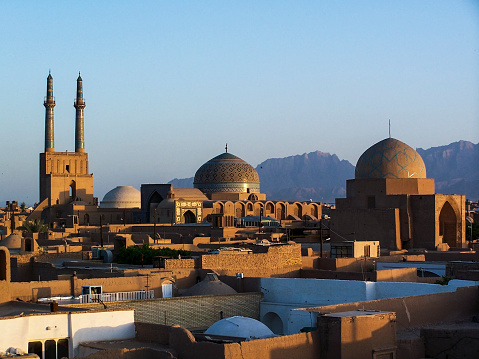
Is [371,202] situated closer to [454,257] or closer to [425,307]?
[454,257]

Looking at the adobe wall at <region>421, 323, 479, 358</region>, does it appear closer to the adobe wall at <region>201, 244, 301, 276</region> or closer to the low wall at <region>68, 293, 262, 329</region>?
the low wall at <region>68, 293, 262, 329</region>

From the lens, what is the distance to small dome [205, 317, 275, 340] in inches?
360

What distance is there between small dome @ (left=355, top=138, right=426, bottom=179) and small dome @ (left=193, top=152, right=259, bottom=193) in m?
25.9

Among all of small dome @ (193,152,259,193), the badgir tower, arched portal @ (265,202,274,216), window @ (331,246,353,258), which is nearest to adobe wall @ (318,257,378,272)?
window @ (331,246,353,258)

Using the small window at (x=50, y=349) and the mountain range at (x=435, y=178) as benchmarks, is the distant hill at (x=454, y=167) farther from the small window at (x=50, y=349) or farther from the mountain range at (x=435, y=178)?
the small window at (x=50, y=349)

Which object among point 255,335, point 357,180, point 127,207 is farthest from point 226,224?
point 255,335

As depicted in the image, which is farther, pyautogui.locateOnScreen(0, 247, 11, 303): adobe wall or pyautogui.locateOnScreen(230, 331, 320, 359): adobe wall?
pyautogui.locateOnScreen(0, 247, 11, 303): adobe wall

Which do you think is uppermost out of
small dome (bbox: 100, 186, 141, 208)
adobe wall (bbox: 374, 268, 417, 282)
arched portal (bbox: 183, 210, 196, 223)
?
small dome (bbox: 100, 186, 141, 208)

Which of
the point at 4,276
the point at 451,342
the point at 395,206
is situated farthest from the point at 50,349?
the point at 395,206

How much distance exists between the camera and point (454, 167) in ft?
536

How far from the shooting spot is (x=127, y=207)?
52.7m

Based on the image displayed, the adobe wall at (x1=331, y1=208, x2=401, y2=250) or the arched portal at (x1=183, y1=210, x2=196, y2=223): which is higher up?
the arched portal at (x1=183, y1=210, x2=196, y2=223)

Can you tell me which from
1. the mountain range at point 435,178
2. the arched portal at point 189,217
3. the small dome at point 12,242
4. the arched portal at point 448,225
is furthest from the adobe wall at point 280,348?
the mountain range at point 435,178

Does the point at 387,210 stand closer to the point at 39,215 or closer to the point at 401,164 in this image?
the point at 401,164
